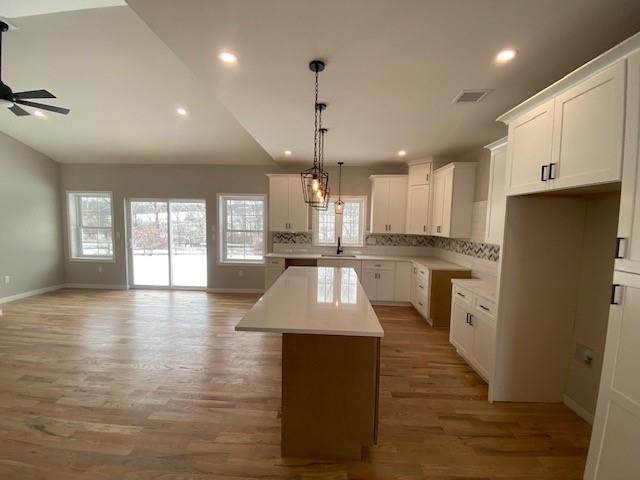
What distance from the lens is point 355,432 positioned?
66.3 inches

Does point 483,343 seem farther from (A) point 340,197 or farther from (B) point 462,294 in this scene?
(A) point 340,197

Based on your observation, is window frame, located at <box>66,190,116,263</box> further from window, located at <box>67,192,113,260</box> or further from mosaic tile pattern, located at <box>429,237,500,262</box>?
mosaic tile pattern, located at <box>429,237,500,262</box>

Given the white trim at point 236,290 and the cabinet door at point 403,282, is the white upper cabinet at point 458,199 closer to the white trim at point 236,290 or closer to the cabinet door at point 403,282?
the cabinet door at point 403,282

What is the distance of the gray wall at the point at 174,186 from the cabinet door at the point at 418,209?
2.57 m

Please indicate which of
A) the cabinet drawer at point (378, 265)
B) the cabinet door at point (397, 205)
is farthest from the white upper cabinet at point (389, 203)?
the cabinet drawer at point (378, 265)

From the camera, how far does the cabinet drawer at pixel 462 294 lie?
2.88m

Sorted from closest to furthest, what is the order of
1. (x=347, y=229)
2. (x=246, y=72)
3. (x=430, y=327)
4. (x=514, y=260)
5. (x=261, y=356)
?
(x=246, y=72) → (x=514, y=260) → (x=261, y=356) → (x=430, y=327) → (x=347, y=229)

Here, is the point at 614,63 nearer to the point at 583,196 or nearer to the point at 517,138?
the point at 517,138

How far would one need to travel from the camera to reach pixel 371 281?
485cm

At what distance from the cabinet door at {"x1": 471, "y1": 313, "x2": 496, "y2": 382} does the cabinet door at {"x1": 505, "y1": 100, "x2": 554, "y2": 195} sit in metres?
1.25

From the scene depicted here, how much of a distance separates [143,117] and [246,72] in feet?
10.3

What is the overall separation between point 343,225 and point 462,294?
2846 millimetres

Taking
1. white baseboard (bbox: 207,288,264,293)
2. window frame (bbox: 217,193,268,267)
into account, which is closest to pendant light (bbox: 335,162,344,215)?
window frame (bbox: 217,193,268,267)

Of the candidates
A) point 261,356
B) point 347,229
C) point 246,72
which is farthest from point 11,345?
point 347,229
